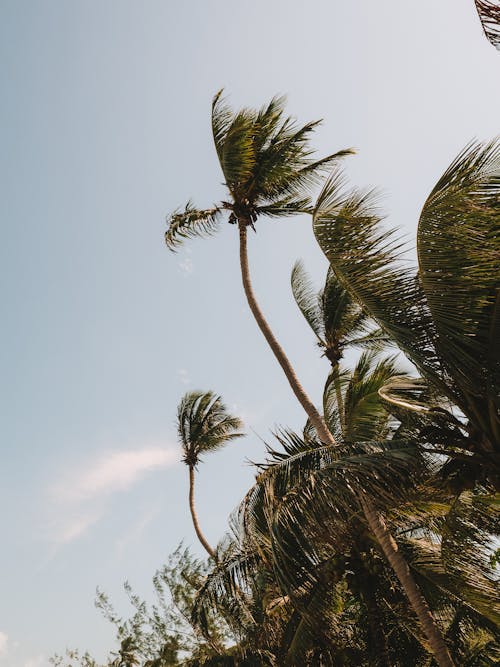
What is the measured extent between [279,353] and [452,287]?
4417mm

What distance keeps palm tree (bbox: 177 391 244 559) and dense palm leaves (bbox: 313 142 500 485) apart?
1589 cm

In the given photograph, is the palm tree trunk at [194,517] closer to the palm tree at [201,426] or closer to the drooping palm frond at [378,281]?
the palm tree at [201,426]

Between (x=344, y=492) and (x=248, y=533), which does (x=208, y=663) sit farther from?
(x=344, y=492)

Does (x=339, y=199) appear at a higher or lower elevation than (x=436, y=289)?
higher

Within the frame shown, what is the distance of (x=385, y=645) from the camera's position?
27.6 ft

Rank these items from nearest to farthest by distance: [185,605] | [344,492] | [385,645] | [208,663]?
[344,492] → [385,645] → [208,663] → [185,605]

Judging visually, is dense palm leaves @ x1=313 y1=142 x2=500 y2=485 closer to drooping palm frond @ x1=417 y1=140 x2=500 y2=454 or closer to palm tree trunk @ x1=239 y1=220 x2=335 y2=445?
drooping palm frond @ x1=417 y1=140 x2=500 y2=454

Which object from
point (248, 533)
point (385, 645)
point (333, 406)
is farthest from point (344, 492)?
point (333, 406)

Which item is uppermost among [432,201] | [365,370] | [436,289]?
[365,370]

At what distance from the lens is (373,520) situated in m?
6.23

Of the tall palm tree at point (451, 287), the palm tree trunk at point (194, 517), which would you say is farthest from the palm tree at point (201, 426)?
the tall palm tree at point (451, 287)

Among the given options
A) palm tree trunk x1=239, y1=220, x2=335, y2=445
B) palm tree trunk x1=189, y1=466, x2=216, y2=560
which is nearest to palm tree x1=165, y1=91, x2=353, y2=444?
palm tree trunk x1=239, y1=220, x2=335, y2=445

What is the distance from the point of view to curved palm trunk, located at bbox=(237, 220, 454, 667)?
230 inches

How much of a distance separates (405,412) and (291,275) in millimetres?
7867
